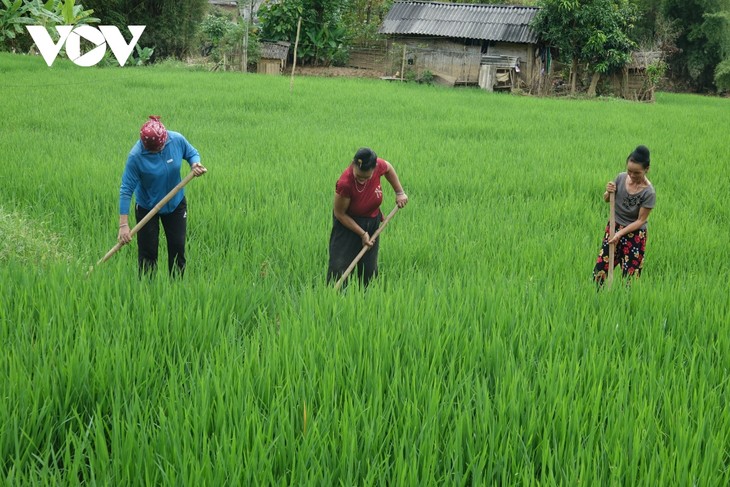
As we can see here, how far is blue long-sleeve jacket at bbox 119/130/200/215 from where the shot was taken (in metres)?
3.99

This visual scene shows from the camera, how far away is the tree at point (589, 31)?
830 inches

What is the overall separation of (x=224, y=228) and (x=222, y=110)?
26.0ft

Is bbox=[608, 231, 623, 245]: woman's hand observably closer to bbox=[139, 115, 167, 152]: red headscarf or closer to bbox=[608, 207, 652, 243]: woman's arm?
bbox=[608, 207, 652, 243]: woman's arm

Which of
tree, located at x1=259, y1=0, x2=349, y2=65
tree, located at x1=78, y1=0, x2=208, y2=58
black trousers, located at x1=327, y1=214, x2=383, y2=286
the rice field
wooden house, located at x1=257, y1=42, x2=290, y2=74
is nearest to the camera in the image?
the rice field

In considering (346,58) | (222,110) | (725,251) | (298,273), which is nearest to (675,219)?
(725,251)

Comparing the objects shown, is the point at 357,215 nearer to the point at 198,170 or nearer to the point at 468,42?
the point at 198,170

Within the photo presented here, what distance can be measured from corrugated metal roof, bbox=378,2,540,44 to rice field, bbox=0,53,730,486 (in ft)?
56.9

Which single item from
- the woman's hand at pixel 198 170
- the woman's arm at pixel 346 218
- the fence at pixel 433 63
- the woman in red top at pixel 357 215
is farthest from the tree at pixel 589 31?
the woman's hand at pixel 198 170

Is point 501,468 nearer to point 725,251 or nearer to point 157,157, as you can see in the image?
point 157,157

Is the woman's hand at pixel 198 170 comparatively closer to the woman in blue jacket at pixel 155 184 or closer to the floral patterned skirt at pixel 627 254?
the woman in blue jacket at pixel 155 184

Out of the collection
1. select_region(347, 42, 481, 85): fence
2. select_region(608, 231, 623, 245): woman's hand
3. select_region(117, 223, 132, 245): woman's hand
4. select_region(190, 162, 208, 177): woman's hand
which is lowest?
select_region(117, 223, 132, 245): woman's hand

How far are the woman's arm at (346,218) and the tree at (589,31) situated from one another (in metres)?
19.1

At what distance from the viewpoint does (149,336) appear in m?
2.54

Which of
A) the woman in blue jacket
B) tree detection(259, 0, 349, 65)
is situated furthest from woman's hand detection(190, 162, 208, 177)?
tree detection(259, 0, 349, 65)
